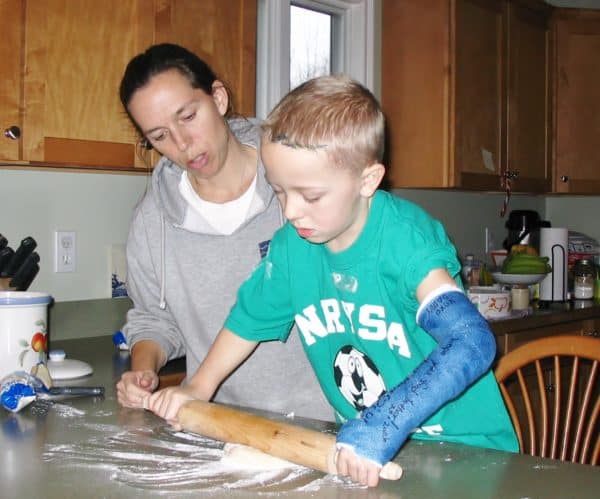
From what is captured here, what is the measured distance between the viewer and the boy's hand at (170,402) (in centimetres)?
111

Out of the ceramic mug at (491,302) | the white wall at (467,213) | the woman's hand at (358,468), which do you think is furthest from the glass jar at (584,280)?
the woman's hand at (358,468)

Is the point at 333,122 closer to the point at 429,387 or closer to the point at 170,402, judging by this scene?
the point at 429,387

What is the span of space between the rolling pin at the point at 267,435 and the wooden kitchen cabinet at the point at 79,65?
0.89 meters

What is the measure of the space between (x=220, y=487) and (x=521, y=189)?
8.59 ft

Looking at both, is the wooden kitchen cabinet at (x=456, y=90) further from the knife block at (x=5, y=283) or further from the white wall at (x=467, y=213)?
the knife block at (x=5, y=283)

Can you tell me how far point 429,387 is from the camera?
2.82 feet

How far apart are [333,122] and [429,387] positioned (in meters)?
0.38

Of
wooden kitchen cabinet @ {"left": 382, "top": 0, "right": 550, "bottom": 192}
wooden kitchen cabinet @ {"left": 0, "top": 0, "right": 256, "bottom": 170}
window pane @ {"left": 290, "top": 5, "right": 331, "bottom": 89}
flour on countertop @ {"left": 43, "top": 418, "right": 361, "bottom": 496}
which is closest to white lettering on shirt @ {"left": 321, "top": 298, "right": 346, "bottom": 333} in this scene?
flour on countertop @ {"left": 43, "top": 418, "right": 361, "bottom": 496}

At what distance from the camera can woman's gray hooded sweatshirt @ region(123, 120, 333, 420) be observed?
1531mm

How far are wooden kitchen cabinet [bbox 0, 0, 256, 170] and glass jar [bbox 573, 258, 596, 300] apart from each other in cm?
194

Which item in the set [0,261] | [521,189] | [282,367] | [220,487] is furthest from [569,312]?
[220,487]

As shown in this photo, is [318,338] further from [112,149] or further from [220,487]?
[112,149]

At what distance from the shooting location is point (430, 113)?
9.38ft

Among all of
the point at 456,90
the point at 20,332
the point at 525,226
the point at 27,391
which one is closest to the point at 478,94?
the point at 456,90
